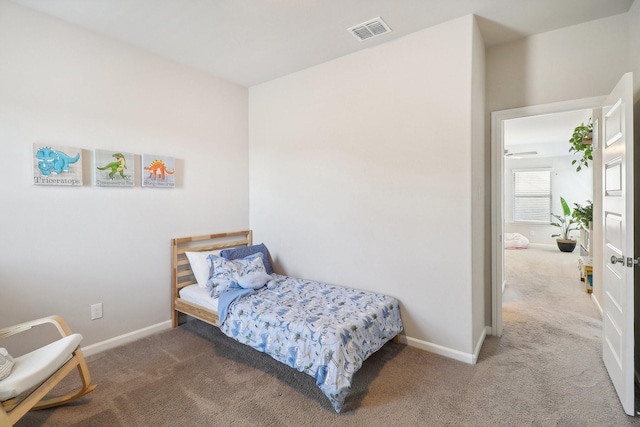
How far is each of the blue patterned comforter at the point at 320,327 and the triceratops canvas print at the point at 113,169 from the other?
1483mm

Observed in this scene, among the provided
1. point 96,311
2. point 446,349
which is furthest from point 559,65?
point 96,311

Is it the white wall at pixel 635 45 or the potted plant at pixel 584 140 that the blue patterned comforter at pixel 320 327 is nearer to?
the white wall at pixel 635 45

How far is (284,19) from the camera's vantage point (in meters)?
2.45

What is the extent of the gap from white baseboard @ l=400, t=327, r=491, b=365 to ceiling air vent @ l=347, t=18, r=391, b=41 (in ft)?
8.54

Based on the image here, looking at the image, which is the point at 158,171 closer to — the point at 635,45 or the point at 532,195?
the point at 635,45

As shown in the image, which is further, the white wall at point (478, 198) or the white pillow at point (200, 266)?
the white pillow at point (200, 266)

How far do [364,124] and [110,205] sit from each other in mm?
2365

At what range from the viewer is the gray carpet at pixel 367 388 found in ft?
6.10

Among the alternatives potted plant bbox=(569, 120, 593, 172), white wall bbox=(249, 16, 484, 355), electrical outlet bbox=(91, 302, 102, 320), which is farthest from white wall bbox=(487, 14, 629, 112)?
electrical outlet bbox=(91, 302, 102, 320)

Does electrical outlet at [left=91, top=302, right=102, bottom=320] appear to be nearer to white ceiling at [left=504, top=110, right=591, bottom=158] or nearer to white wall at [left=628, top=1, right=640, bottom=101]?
white wall at [left=628, top=1, right=640, bottom=101]

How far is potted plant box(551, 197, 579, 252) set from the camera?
7262 millimetres

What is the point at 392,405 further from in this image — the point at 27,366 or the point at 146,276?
the point at 146,276

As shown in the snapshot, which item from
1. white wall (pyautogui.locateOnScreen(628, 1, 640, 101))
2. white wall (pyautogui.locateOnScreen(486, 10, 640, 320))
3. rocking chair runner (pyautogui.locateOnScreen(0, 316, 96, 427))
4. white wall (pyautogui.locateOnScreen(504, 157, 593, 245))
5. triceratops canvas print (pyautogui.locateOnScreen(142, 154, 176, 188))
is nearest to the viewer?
rocking chair runner (pyautogui.locateOnScreen(0, 316, 96, 427))

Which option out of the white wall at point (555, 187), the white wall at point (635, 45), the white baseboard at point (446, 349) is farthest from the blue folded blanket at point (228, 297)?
the white wall at point (555, 187)
